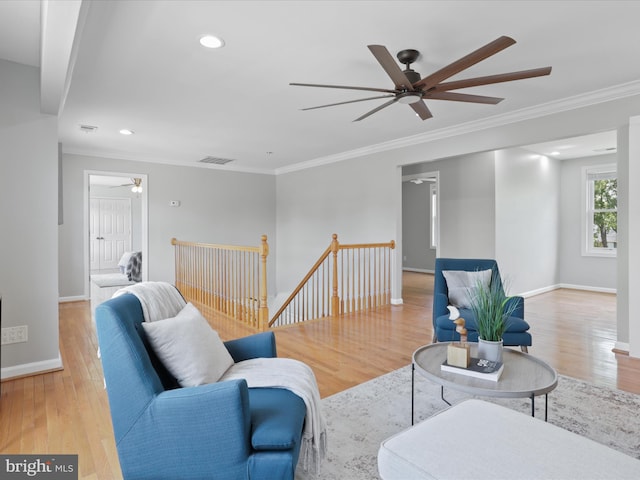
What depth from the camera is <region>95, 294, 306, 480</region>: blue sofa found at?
53.0 inches

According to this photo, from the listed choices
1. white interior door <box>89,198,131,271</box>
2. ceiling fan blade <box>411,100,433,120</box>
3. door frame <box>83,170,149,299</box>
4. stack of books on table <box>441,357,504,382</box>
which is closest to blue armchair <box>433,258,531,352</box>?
stack of books on table <box>441,357,504,382</box>

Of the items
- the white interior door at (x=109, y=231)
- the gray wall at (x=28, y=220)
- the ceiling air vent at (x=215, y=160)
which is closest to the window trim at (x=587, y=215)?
the ceiling air vent at (x=215, y=160)

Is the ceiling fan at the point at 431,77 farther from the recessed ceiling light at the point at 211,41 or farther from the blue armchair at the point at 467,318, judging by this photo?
the blue armchair at the point at 467,318

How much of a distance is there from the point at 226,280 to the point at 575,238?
6597 mm

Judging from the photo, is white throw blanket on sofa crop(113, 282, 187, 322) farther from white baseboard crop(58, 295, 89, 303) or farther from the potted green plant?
white baseboard crop(58, 295, 89, 303)

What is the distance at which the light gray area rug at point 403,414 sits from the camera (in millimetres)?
1897

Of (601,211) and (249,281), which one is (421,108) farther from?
(601,211)

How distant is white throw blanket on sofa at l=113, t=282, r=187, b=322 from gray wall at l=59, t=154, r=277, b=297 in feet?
16.7

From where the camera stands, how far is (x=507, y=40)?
1.94m

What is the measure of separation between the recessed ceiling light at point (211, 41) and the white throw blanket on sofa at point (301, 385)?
7.11ft

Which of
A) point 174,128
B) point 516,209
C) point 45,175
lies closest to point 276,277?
point 174,128

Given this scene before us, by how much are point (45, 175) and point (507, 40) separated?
3472 mm

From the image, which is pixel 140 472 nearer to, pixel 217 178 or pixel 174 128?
pixel 174 128

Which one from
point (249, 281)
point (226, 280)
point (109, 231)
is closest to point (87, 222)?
point (226, 280)
